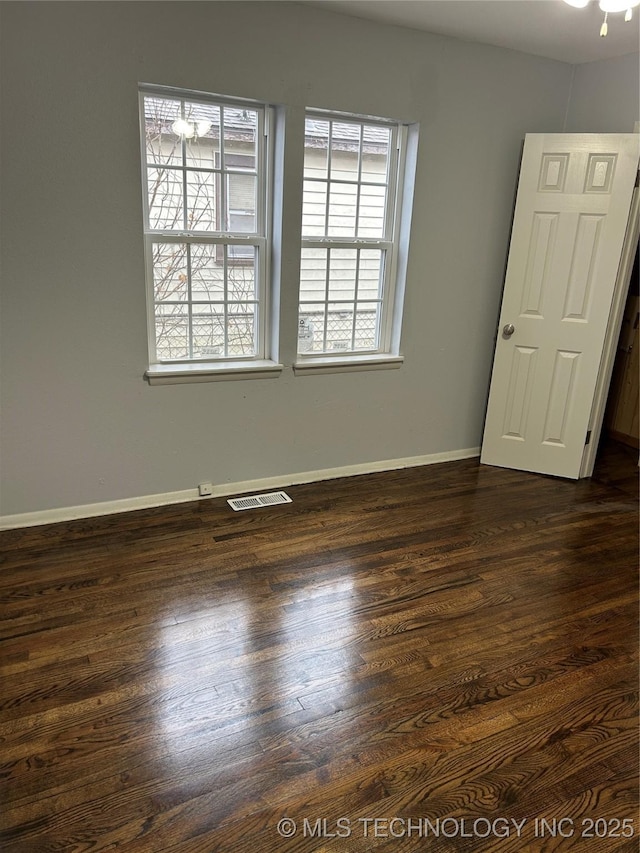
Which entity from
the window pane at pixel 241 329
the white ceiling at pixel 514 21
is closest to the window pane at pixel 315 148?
the white ceiling at pixel 514 21

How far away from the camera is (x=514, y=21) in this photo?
3.06m

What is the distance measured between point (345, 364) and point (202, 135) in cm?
147

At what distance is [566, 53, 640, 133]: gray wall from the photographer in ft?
11.6

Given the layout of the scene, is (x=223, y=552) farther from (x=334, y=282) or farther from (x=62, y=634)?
(x=334, y=282)

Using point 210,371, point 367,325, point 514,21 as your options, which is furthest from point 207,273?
point 514,21

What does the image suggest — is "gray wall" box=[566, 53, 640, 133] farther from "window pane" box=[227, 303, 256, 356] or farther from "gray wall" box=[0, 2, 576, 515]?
"window pane" box=[227, 303, 256, 356]

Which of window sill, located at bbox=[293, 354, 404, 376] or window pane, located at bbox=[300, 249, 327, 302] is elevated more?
window pane, located at bbox=[300, 249, 327, 302]

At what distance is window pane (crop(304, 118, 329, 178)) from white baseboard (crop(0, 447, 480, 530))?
1778mm

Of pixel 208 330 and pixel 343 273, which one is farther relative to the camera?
pixel 343 273

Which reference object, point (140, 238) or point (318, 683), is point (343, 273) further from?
point (318, 683)

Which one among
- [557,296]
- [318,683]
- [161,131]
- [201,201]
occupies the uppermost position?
[161,131]

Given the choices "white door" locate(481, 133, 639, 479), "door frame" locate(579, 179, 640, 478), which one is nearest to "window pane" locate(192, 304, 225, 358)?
"white door" locate(481, 133, 639, 479)

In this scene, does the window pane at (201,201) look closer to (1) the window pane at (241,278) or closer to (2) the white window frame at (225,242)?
(2) the white window frame at (225,242)

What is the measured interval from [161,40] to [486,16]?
5.31 feet
